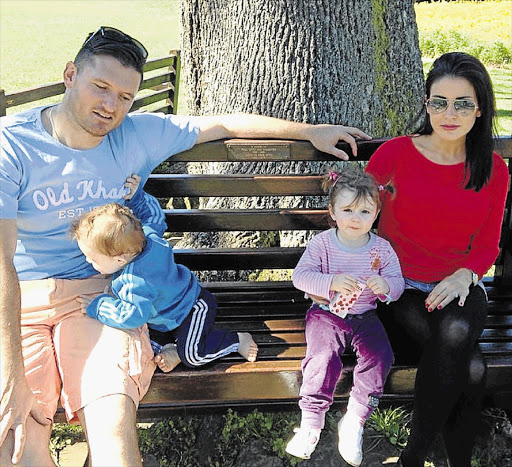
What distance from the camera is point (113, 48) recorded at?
2.67 metres

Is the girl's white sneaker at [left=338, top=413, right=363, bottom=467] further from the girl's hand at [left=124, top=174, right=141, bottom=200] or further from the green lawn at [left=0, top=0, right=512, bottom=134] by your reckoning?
the green lawn at [left=0, top=0, right=512, bottom=134]

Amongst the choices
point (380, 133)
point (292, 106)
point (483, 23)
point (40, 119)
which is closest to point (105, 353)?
point (40, 119)

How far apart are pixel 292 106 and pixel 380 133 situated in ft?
2.00

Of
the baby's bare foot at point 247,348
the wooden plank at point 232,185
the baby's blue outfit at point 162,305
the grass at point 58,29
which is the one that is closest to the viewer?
the baby's blue outfit at point 162,305

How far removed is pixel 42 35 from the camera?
22328mm

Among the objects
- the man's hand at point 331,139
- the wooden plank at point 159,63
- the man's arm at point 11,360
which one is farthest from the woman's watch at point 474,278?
the wooden plank at point 159,63

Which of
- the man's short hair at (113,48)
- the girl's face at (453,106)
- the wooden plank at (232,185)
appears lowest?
the wooden plank at (232,185)

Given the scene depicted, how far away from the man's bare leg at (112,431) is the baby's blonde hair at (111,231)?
516mm

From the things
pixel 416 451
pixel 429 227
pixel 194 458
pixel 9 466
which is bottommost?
pixel 194 458

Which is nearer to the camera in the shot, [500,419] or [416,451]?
[416,451]

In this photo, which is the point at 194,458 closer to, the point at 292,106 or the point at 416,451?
the point at 416,451

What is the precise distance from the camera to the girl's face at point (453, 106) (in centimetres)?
280

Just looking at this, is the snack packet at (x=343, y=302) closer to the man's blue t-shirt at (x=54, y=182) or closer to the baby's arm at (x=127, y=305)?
the baby's arm at (x=127, y=305)

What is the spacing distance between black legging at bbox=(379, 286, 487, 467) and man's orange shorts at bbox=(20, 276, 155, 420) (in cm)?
99
